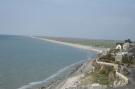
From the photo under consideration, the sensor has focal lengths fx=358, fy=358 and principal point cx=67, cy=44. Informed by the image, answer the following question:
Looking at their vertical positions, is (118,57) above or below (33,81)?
above

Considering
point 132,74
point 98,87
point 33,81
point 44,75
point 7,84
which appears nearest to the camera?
point 98,87

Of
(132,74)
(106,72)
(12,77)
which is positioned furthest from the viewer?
(12,77)

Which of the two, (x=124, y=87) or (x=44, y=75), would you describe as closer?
(x=124, y=87)

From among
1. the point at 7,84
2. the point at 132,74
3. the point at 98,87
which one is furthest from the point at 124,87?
the point at 7,84

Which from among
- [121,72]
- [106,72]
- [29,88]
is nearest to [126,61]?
[106,72]

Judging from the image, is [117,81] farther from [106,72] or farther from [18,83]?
[18,83]

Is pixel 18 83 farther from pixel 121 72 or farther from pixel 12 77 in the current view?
pixel 121 72

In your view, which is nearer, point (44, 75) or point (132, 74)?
point (132, 74)

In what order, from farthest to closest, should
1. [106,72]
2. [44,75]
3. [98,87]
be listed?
1. [44,75]
2. [106,72]
3. [98,87]

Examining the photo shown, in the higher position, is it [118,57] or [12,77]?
[118,57]
